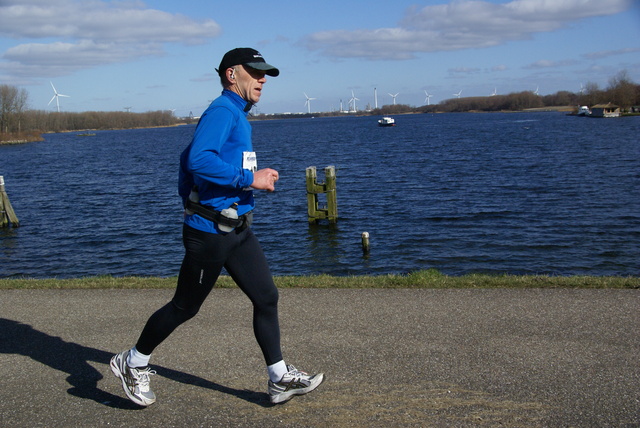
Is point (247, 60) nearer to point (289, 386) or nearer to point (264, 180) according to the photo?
point (264, 180)

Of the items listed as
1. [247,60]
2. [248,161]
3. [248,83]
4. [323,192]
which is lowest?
[323,192]

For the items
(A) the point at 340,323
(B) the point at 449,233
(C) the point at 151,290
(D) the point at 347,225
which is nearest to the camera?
(A) the point at 340,323

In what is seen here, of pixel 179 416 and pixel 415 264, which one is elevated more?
pixel 179 416

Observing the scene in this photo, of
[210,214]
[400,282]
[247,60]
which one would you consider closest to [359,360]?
[210,214]

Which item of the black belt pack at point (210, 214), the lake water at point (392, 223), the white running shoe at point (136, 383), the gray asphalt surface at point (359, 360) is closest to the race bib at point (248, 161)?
the black belt pack at point (210, 214)

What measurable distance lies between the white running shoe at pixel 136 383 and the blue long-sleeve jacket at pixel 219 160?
111cm

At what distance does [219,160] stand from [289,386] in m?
1.57

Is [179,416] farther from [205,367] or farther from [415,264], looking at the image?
[415,264]

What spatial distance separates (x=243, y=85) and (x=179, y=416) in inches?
85.6

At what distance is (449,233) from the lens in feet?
67.5

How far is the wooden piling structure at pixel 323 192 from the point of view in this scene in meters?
20.8

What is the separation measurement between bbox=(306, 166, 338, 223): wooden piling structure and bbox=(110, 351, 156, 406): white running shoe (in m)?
16.5

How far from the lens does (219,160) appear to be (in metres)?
3.77

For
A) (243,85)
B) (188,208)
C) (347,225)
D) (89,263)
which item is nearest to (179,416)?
(188,208)
